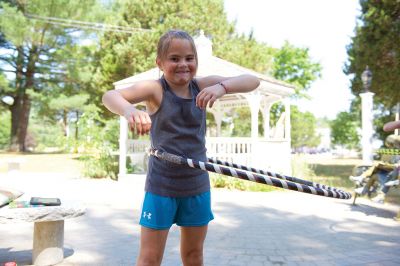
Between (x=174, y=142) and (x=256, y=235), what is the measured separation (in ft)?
11.8

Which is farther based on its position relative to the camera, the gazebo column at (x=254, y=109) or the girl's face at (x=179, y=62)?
the gazebo column at (x=254, y=109)

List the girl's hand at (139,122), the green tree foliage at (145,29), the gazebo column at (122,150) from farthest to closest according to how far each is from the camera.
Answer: the green tree foliage at (145,29), the gazebo column at (122,150), the girl's hand at (139,122)

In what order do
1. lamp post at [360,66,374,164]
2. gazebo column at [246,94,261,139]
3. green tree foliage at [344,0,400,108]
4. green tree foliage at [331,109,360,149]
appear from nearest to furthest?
lamp post at [360,66,374,164] → gazebo column at [246,94,261,139] → green tree foliage at [344,0,400,108] → green tree foliage at [331,109,360,149]

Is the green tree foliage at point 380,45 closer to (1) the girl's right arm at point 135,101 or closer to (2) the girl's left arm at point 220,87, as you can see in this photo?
(2) the girl's left arm at point 220,87

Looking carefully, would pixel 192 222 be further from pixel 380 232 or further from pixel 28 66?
pixel 28 66

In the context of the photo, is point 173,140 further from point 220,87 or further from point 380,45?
point 380,45

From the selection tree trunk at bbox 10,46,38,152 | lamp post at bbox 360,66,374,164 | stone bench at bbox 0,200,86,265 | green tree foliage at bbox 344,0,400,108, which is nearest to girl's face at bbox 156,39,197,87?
stone bench at bbox 0,200,86,265

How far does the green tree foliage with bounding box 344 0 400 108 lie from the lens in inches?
610

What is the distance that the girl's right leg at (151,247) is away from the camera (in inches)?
92.0

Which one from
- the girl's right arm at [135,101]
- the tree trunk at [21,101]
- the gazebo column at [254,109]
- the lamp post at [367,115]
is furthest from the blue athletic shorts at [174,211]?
the tree trunk at [21,101]

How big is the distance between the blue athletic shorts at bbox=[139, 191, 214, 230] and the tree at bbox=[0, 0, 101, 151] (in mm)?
28631

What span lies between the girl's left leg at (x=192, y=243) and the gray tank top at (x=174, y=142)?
9.5 inches

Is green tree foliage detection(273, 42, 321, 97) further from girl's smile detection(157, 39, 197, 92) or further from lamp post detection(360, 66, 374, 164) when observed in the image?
girl's smile detection(157, 39, 197, 92)

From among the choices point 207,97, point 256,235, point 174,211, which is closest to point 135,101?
point 207,97
